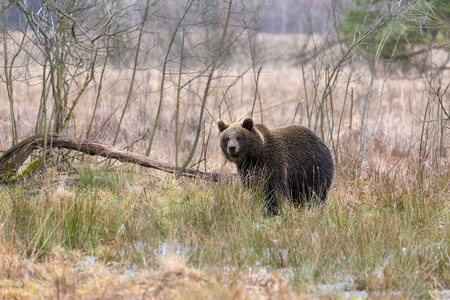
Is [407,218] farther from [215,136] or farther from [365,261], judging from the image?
[215,136]

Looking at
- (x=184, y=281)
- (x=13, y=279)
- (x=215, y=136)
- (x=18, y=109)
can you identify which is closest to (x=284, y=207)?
(x=184, y=281)

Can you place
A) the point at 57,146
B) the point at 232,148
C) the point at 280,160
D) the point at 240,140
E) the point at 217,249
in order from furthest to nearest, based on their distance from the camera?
the point at 57,146 < the point at 280,160 < the point at 240,140 < the point at 232,148 < the point at 217,249

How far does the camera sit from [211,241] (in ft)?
15.1

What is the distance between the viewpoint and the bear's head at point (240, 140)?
6281 mm

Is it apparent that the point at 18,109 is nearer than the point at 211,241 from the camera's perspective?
No

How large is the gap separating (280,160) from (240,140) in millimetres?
583

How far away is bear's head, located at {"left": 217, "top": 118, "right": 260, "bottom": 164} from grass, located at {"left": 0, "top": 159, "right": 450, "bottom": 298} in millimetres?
514

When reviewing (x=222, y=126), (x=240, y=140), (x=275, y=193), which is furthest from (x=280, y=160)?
(x=222, y=126)

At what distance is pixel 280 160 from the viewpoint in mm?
6477

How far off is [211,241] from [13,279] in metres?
1.64

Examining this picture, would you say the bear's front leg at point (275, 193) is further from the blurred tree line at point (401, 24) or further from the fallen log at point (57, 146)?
the blurred tree line at point (401, 24)

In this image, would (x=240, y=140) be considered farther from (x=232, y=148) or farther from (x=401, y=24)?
(x=401, y=24)

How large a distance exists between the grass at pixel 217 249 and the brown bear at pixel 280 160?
0.48 meters

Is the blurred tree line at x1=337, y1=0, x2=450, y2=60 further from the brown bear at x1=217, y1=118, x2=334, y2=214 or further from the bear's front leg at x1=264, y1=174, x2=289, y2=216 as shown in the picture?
the bear's front leg at x1=264, y1=174, x2=289, y2=216
